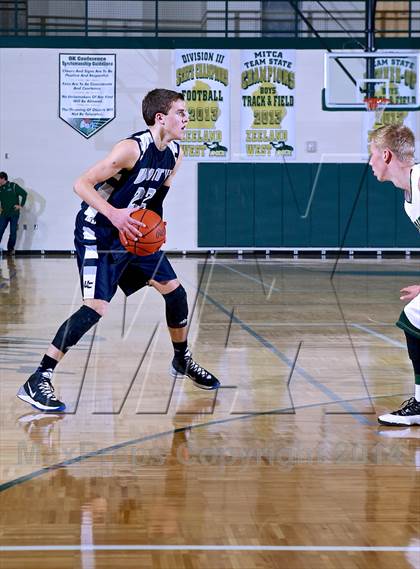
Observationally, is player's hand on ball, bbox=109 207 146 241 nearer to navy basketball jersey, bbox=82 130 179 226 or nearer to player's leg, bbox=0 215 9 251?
navy basketball jersey, bbox=82 130 179 226

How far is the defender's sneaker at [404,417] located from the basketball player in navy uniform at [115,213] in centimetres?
172

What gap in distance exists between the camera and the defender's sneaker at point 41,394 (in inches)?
233

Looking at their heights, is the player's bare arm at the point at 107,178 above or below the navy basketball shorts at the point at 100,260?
above

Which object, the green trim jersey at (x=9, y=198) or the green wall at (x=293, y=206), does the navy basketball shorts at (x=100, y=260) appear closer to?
the green trim jersey at (x=9, y=198)

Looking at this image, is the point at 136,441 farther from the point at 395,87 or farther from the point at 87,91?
the point at 395,87

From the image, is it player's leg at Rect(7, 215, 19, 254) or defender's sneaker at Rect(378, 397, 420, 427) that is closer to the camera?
defender's sneaker at Rect(378, 397, 420, 427)

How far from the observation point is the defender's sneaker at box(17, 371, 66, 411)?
591cm

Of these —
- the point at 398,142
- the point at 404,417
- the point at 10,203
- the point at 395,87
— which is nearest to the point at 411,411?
the point at 404,417

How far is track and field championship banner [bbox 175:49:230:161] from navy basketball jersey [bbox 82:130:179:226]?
18818 millimetres

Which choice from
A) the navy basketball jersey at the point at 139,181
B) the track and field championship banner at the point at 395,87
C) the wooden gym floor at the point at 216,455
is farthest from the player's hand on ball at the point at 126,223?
the track and field championship banner at the point at 395,87

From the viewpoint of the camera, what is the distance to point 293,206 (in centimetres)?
2534

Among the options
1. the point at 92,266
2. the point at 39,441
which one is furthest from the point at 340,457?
the point at 92,266

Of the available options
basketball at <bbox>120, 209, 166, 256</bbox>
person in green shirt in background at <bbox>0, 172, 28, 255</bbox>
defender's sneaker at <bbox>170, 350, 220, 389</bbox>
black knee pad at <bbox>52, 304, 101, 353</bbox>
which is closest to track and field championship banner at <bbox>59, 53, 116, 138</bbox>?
person in green shirt in background at <bbox>0, 172, 28, 255</bbox>

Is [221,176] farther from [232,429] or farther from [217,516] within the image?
[217,516]
